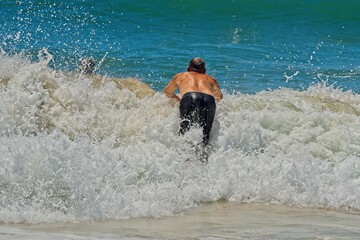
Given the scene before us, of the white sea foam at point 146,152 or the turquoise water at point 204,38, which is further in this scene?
the turquoise water at point 204,38

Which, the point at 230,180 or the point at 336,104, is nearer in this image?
the point at 230,180

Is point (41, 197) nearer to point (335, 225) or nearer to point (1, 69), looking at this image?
point (335, 225)

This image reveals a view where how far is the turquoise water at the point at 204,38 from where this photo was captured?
52.0ft

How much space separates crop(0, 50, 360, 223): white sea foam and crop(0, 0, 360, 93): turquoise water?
3399 millimetres

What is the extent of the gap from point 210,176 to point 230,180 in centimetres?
22

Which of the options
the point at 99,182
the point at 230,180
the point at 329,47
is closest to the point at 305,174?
the point at 230,180

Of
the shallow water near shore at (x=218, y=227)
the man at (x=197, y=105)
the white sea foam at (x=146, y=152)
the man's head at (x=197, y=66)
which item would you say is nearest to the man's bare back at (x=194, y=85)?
the man at (x=197, y=105)

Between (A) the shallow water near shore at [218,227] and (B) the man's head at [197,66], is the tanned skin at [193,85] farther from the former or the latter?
(A) the shallow water near shore at [218,227]

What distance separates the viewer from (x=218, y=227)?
21.5 ft

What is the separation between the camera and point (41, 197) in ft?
23.1

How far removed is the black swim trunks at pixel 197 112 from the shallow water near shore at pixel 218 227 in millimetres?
1581

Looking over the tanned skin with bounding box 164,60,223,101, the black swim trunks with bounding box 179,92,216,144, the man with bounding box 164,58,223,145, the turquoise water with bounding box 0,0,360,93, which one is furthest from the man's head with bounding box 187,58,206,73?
the turquoise water with bounding box 0,0,360,93

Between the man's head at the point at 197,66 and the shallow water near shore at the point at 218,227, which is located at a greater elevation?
the man's head at the point at 197,66

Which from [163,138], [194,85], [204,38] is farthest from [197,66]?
[204,38]
